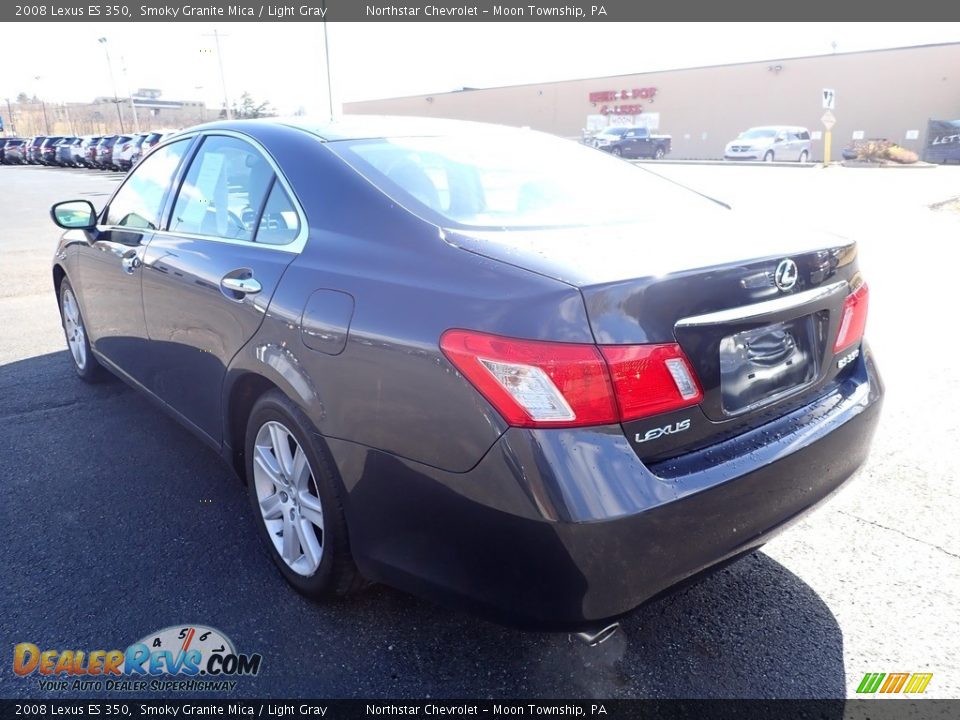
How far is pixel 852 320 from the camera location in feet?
8.18

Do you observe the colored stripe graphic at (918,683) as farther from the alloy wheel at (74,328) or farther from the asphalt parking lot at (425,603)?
the alloy wheel at (74,328)

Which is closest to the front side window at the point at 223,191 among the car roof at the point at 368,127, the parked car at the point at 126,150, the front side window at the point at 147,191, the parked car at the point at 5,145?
the car roof at the point at 368,127

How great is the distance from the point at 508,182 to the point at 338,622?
1729 mm

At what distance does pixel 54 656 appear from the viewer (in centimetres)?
236

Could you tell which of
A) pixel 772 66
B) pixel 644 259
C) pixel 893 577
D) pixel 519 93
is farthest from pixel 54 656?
pixel 519 93

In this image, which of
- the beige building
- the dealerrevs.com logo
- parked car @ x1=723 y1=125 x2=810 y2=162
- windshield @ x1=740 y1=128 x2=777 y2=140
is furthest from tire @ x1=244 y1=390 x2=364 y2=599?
the beige building

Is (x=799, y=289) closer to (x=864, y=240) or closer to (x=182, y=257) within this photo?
(x=182, y=257)

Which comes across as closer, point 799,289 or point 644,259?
point 644,259

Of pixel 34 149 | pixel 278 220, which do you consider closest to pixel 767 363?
pixel 278 220

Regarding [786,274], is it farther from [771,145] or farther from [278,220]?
[771,145]

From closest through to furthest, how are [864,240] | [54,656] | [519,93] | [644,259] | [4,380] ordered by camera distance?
[644,259] → [54,656] → [4,380] → [864,240] → [519,93]

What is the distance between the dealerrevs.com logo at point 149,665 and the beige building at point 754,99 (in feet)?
161

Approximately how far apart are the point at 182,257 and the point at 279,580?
142cm

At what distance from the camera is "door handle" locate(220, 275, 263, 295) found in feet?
8.37
